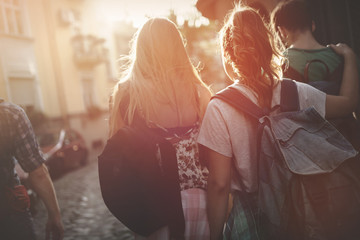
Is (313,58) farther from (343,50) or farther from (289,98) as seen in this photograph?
(289,98)

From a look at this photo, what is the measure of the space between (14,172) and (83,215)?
404cm

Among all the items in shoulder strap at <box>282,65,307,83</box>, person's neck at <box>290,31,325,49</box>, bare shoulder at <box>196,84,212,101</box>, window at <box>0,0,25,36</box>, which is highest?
window at <box>0,0,25,36</box>

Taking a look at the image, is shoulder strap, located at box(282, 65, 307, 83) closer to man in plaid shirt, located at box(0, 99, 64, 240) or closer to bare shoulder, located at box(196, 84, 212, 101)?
bare shoulder, located at box(196, 84, 212, 101)

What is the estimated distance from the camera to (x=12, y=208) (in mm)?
1821

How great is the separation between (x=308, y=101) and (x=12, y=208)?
1783 millimetres

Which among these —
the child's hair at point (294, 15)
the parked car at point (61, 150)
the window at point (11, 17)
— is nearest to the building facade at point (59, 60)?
the window at point (11, 17)

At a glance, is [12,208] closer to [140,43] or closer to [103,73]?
[140,43]

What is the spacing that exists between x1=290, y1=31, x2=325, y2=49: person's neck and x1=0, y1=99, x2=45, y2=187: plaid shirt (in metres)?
1.88

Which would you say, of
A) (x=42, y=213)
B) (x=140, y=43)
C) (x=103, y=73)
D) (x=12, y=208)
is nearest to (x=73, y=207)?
(x=42, y=213)

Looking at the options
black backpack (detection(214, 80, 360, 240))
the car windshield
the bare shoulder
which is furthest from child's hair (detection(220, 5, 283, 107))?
the car windshield

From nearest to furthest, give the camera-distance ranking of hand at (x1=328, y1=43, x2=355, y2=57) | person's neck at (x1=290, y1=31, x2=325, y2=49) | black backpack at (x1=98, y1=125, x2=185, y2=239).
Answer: black backpack at (x1=98, y1=125, x2=185, y2=239), hand at (x1=328, y1=43, x2=355, y2=57), person's neck at (x1=290, y1=31, x2=325, y2=49)

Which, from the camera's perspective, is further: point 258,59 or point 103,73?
point 103,73

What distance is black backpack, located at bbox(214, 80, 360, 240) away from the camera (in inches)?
52.2

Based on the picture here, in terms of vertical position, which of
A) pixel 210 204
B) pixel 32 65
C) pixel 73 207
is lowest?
pixel 73 207
